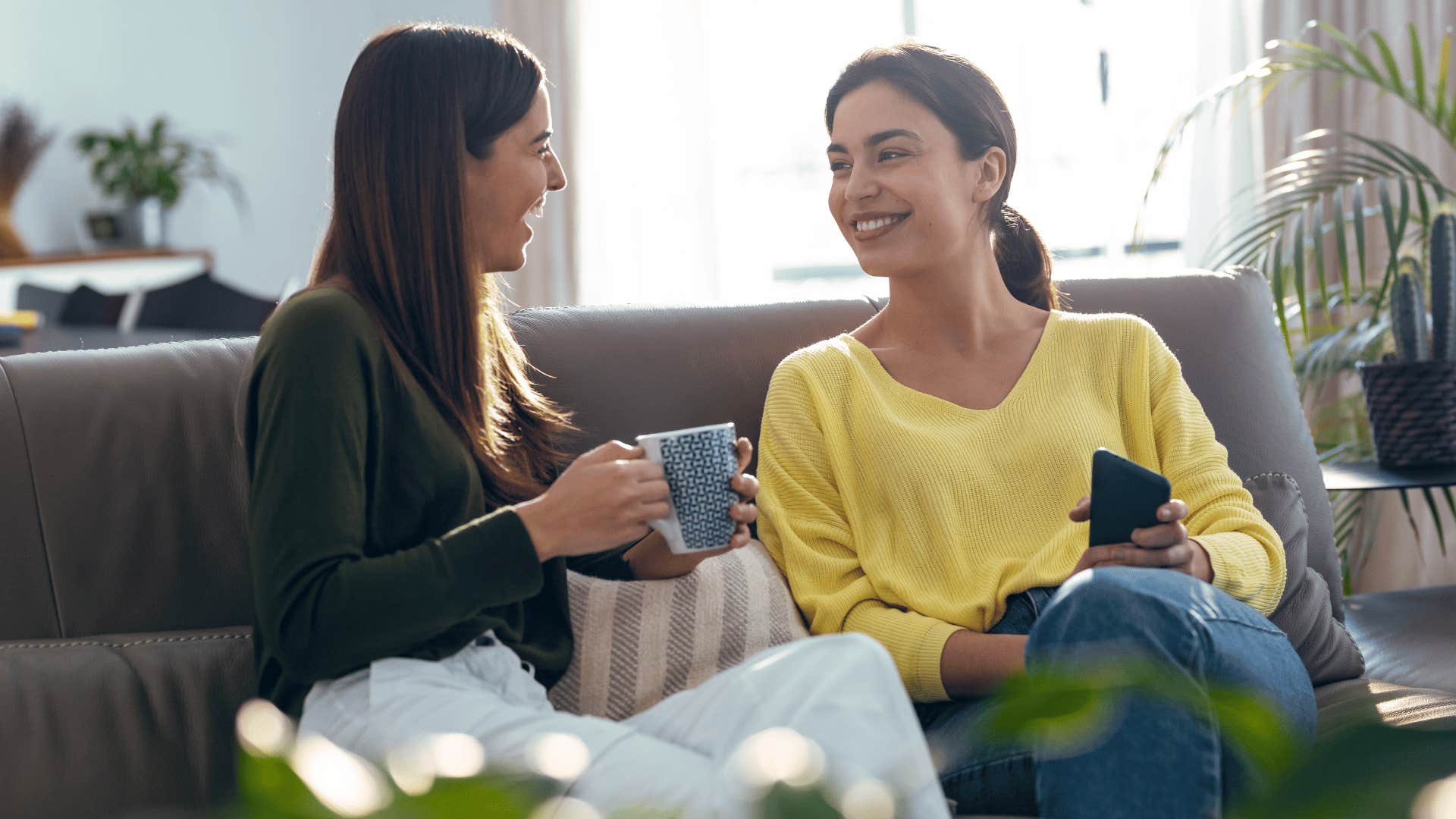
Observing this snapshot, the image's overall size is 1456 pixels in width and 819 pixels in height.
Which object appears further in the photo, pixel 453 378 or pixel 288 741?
pixel 453 378

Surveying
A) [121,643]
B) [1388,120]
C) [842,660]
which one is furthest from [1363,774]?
[1388,120]

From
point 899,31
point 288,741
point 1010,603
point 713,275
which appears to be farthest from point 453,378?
point 899,31

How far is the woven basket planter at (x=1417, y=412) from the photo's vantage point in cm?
213

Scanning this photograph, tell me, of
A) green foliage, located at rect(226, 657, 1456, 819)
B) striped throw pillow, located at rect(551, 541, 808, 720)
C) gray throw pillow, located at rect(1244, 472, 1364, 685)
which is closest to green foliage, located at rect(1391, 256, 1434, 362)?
gray throw pillow, located at rect(1244, 472, 1364, 685)

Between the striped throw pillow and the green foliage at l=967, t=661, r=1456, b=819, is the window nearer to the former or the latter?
the striped throw pillow

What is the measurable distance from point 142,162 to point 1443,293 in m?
4.68

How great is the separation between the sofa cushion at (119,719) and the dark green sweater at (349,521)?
0.48 ft

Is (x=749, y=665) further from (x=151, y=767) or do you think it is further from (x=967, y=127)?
(x=967, y=127)

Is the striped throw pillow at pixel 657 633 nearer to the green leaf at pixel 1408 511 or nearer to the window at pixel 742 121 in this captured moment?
the green leaf at pixel 1408 511

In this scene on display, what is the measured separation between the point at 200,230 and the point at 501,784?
585 centimetres

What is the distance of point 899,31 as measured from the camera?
4094mm

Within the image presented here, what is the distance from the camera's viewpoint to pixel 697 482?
1.19 m

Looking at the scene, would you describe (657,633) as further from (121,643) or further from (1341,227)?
(1341,227)

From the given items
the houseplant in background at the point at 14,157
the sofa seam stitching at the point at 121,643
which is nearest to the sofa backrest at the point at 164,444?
the sofa seam stitching at the point at 121,643
